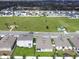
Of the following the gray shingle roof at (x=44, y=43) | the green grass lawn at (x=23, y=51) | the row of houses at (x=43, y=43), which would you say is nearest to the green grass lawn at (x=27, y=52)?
the green grass lawn at (x=23, y=51)

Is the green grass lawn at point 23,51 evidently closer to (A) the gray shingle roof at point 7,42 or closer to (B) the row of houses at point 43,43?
(B) the row of houses at point 43,43

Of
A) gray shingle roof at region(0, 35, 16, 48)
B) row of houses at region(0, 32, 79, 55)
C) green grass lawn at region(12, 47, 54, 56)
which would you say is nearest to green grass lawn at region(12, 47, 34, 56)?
green grass lawn at region(12, 47, 54, 56)

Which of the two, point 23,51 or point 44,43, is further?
point 44,43

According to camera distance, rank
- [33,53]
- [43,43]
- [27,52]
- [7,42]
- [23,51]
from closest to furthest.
A: 1. [33,53]
2. [27,52]
3. [23,51]
4. [43,43]
5. [7,42]

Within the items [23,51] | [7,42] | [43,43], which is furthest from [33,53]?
[7,42]

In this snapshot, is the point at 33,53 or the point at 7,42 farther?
the point at 7,42

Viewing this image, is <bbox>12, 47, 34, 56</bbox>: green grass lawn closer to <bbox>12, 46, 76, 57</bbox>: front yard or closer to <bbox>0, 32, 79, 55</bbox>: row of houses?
<bbox>12, 46, 76, 57</bbox>: front yard

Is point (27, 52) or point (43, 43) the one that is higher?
point (43, 43)

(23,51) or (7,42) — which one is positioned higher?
(7,42)

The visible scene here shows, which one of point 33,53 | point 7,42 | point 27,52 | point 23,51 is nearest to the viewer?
point 33,53

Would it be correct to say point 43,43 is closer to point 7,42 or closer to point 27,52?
point 27,52

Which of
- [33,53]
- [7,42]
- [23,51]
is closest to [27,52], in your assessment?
[23,51]

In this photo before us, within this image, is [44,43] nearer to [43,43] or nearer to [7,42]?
[43,43]
